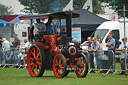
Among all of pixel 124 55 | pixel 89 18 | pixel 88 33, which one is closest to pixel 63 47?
pixel 124 55

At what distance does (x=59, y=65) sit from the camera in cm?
1602

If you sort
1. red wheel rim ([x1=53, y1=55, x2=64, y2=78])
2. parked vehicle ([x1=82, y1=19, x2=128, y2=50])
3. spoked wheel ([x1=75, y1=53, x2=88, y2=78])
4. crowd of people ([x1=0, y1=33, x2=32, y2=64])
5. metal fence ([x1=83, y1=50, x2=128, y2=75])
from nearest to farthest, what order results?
red wheel rim ([x1=53, y1=55, x2=64, y2=78]) → spoked wheel ([x1=75, y1=53, x2=88, y2=78]) → metal fence ([x1=83, y1=50, x2=128, y2=75]) → crowd of people ([x1=0, y1=33, x2=32, y2=64]) → parked vehicle ([x1=82, y1=19, x2=128, y2=50])

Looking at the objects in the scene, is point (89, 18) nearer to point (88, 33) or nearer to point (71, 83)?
point (88, 33)

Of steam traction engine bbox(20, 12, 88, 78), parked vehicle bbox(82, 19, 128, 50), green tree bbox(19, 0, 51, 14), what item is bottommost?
steam traction engine bbox(20, 12, 88, 78)

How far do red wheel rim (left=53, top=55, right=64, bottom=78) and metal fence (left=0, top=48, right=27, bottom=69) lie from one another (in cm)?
753

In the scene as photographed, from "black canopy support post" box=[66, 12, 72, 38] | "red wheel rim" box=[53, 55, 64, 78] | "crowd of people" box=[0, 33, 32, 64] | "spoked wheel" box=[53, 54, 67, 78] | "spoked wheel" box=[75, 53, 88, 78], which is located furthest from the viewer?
"crowd of people" box=[0, 33, 32, 64]

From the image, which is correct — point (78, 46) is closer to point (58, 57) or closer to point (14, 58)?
point (58, 57)

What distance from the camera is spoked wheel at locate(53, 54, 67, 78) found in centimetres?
1568

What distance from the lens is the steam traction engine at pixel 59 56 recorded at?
15961 millimetres

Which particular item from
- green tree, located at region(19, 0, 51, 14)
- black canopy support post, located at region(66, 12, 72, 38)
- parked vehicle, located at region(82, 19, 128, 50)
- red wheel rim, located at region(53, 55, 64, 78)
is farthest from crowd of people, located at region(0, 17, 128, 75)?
green tree, located at region(19, 0, 51, 14)

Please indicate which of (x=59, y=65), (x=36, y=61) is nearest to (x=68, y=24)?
(x=59, y=65)

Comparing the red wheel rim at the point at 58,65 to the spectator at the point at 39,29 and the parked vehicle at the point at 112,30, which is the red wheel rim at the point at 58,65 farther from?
the parked vehicle at the point at 112,30

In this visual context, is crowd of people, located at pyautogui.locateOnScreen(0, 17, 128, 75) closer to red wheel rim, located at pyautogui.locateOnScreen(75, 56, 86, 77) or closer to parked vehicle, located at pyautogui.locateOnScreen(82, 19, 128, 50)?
red wheel rim, located at pyautogui.locateOnScreen(75, 56, 86, 77)

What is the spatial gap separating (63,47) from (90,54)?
4.49 m
